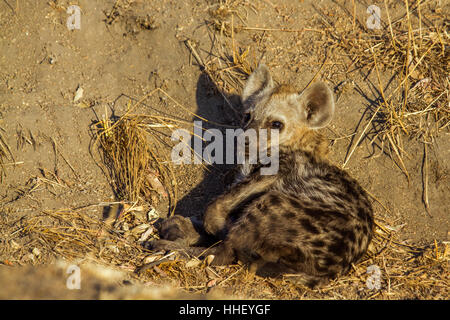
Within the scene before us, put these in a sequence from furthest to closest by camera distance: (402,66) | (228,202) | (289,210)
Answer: (402,66)
(228,202)
(289,210)

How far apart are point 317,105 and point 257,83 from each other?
633 millimetres

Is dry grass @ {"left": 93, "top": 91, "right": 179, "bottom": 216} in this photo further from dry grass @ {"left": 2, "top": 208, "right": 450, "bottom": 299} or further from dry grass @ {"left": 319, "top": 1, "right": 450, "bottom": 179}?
dry grass @ {"left": 319, "top": 1, "right": 450, "bottom": 179}

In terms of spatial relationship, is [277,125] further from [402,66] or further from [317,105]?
[402,66]

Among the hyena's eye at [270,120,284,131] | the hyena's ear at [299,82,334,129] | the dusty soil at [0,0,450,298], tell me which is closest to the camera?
the hyena's ear at [299,82,334,129]

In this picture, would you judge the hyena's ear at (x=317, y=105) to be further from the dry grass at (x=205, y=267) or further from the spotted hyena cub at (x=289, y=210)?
the dry grass at (x=205, y=267)

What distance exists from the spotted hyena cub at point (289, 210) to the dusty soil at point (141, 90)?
539mm

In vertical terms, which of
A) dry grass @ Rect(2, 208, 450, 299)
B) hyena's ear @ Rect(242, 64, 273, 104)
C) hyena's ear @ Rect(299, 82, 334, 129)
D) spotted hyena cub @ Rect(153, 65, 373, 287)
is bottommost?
dry grass @ Rect(2, 208, 450, 299)

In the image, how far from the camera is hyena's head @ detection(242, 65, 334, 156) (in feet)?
11.4

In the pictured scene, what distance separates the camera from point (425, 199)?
147 inches

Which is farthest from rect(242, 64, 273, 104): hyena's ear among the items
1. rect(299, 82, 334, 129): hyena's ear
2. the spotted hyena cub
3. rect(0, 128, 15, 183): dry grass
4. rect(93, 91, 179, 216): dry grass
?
rect(0, 128, 15, 183): dry grass

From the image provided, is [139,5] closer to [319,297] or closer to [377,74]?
[377,74]

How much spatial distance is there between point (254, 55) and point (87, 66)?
64.2 inches

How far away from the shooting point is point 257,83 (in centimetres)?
386

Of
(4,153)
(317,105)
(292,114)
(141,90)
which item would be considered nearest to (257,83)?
(292,114)
